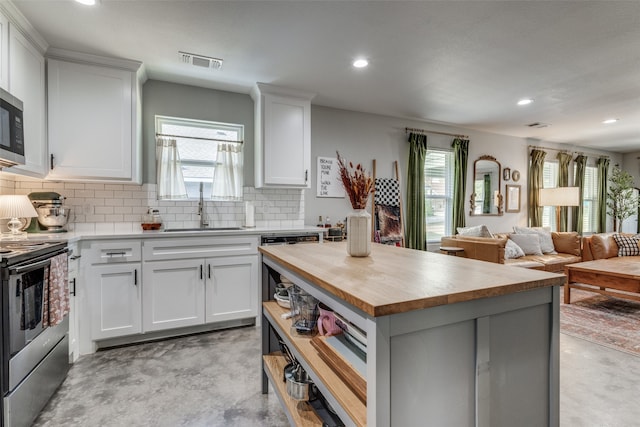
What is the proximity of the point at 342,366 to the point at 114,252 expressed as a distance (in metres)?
2.31

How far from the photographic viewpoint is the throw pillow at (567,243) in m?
5.21

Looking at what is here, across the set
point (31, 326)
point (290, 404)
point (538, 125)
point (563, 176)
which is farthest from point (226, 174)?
point (563, 176)

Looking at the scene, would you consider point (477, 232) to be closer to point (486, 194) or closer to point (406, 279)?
point (486, 194)

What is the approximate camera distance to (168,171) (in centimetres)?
333

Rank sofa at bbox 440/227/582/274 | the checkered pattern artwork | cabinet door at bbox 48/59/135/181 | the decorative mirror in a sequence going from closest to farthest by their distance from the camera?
cabinet door at bbox 48/59/135/181 < sofa at bbox 440/227/582/274 < the checkered pattern artwork < the decorative mirror

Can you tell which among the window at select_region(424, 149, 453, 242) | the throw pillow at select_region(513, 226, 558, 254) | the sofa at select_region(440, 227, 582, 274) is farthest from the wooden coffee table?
the window at select_region(424, 149, 453, 242)

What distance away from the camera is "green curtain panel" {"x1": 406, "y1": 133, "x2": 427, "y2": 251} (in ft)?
15.3

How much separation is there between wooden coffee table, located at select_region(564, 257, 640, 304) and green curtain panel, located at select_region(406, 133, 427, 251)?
1.80 metres

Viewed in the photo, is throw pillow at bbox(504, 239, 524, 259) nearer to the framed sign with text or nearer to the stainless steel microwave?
the framed sign with text

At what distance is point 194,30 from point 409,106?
110 inches


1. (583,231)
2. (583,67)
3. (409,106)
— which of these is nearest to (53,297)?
(409,106)

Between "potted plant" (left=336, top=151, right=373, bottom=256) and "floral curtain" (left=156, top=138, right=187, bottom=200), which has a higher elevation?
"floral curtain" (left=156, top=138, right=187, bottom=200)

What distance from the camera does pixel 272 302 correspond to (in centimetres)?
196

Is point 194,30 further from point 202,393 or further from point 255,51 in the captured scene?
point 202,393
